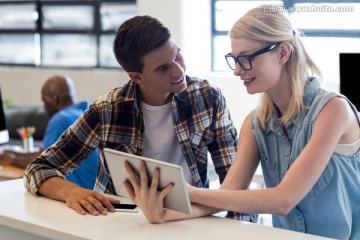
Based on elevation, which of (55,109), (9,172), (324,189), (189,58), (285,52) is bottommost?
(9,172)

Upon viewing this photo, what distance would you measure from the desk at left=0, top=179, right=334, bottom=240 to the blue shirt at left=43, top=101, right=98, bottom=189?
1286 millimetres

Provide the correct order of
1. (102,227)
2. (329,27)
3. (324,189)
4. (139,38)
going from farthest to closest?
(329,27) → (139,38) → (324,189) → (102,227)

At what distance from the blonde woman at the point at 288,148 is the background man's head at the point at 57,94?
8.87ft

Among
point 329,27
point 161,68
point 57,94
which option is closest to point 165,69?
point 161,68

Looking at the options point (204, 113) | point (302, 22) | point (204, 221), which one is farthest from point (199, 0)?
point (204, 221)

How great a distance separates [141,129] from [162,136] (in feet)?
0.30

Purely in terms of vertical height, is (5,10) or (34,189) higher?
(5,10)

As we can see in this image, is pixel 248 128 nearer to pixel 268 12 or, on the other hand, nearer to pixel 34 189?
pixel 268 12

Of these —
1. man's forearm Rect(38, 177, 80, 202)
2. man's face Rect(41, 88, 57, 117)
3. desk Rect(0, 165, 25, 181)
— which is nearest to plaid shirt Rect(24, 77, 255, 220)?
man's forearm Rect(38, 177, 80, 202)

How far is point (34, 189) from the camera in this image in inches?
105

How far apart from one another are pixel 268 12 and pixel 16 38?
21.6ft

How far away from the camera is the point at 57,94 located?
503cm

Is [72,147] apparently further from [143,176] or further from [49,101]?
[49,101]

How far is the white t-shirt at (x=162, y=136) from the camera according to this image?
9.34 feet
